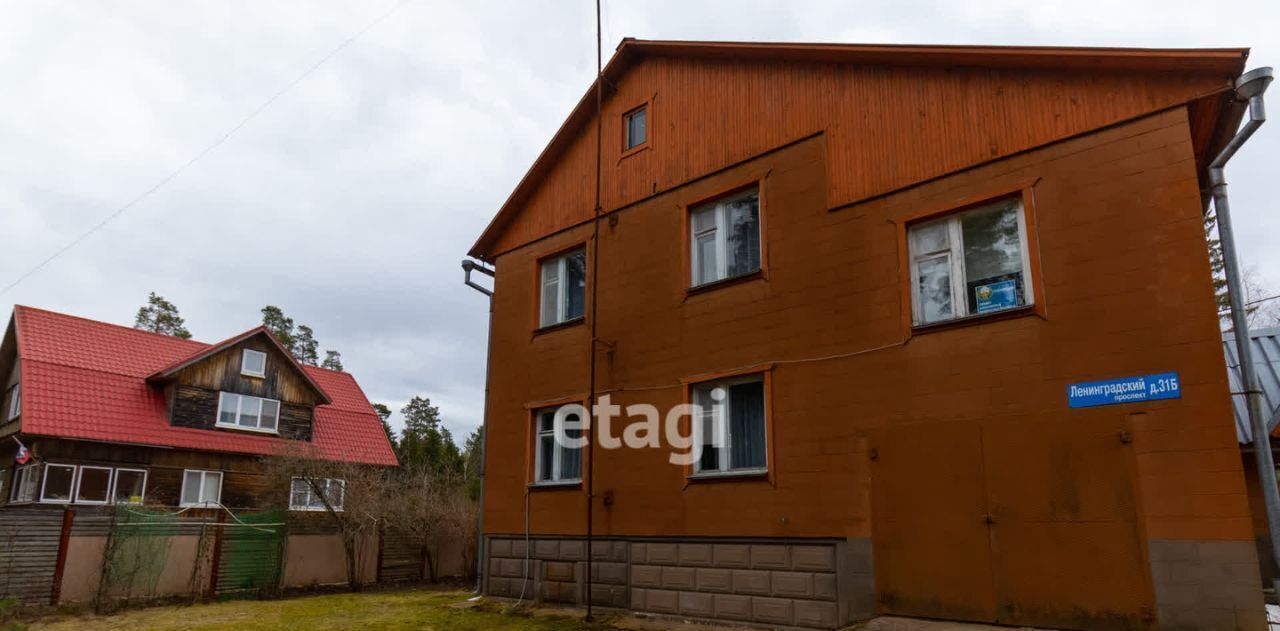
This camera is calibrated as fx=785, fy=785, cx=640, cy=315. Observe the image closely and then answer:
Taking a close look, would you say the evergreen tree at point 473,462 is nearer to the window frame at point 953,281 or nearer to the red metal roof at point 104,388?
the red metal roof at point 104,388

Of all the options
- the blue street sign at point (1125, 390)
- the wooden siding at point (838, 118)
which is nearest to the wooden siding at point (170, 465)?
the wooden siding at point (838, 118)

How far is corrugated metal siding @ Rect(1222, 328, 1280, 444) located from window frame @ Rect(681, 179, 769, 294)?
7115 millimetres

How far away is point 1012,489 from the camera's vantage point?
7.91 metres

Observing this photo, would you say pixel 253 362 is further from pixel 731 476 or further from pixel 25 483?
pixel 731 476

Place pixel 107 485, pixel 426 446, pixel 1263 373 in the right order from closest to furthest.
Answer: pixel 1263 373, pixel 107 485, pixel 426 446

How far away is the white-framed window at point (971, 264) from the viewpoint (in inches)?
336

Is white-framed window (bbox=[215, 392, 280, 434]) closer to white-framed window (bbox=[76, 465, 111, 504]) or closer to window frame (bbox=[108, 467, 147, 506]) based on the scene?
window frame (bbox=[108, 467, 147, 506])

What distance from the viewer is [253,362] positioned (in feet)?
84.0

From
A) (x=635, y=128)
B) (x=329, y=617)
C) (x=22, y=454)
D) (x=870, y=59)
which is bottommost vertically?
(x=329, y=617)

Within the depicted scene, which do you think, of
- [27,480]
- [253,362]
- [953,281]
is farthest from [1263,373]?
[27,480]

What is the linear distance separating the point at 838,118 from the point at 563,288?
5713mm

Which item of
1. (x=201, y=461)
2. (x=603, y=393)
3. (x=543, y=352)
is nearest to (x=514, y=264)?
(x=543, y=352)

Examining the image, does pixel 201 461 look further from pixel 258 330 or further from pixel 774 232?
pixel 774 232

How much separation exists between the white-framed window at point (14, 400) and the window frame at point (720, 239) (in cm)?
1942
